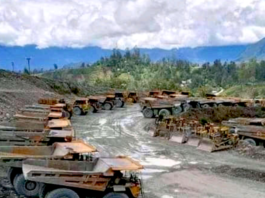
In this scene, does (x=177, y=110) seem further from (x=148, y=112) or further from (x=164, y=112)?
(x=148, y=112)

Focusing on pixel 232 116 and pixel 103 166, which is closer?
pixel 103 166

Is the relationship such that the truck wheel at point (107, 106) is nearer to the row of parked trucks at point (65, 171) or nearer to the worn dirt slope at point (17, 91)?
the worn dirt slope at point (17, 91)

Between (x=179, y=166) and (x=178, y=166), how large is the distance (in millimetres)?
44

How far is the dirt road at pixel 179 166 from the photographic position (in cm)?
1716

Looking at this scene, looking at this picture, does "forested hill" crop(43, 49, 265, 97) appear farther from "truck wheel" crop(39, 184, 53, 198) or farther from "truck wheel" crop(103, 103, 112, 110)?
"truck wheel" crop(39, 184, 53, 198)

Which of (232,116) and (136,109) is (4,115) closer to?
(136,109)

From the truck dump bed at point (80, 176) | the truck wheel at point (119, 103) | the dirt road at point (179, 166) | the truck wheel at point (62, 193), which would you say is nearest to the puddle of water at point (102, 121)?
the dirt road at point (179, 166)

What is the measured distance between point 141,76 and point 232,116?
11387 centimetres

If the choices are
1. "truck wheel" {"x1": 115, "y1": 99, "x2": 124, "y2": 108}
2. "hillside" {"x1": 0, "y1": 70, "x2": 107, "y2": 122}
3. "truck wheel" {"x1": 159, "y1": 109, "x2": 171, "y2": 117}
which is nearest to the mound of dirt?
"truck wheel" {"x1": 159, "y1": 109, "x2": 171, "y2": 117}

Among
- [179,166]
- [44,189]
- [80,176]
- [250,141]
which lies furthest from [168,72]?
[80,176]

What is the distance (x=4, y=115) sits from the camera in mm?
34031

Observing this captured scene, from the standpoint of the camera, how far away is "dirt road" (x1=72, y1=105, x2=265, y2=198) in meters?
17.2

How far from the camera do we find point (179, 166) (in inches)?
839

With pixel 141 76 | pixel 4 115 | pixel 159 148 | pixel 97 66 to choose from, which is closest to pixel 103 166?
A: pixel 159 148
